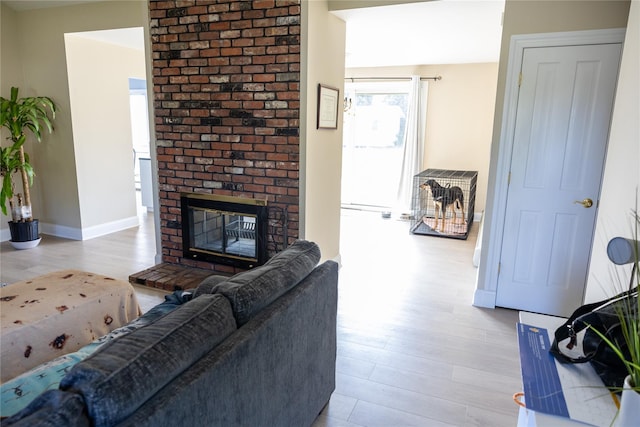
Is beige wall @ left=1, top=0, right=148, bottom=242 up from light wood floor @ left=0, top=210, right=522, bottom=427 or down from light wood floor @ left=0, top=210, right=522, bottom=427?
up

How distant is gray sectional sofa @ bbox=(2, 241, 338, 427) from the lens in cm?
93

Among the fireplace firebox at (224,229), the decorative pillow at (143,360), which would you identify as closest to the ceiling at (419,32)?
the fireplace firebox at (224,229)

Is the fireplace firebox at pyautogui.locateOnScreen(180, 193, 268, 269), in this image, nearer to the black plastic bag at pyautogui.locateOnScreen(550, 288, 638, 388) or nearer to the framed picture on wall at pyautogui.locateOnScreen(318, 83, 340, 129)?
the framed picture on wall at pyautogui.locateOnScreen(318, 83, 340, 129)

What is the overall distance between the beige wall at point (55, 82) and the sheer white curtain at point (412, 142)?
13.5 ft

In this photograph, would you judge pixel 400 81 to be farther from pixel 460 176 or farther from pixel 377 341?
pixel 377 341

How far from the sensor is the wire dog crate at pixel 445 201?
221 inches

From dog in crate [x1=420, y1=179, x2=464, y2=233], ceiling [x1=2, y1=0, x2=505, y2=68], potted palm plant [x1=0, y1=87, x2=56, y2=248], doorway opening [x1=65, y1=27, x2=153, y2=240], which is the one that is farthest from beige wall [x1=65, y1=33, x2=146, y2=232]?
dog in crate [x1=420, y1=179, x2=464, y2=233]

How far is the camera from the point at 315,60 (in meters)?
3.39

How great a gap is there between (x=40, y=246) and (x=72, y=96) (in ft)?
5.90

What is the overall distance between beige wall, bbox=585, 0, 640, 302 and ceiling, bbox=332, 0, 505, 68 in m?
1.18

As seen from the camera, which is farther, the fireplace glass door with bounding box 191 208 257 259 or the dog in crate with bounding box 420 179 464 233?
the dog in crate with bounding box 420 179 464 233

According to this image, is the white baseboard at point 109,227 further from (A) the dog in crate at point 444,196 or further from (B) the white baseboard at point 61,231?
(A) the dog in crate at point 444,196

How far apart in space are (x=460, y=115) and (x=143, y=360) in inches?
246

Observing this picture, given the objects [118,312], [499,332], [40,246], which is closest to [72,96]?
[40,246]
